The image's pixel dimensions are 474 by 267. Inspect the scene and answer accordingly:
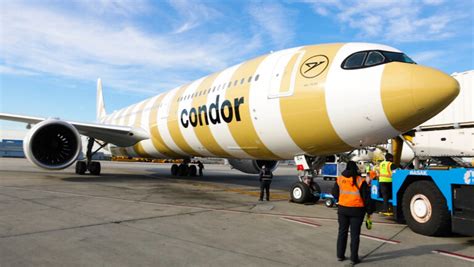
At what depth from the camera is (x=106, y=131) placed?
1673 centimetres

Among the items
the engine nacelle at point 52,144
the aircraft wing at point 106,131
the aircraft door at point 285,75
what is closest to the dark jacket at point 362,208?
the aircraft door at point 285,75

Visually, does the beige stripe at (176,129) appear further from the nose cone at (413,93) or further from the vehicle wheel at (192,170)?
the nose cone at (413,93)

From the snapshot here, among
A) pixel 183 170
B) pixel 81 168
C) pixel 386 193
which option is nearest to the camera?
pixel 386 193

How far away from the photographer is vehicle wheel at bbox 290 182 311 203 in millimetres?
9664

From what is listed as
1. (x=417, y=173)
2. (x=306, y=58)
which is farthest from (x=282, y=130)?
(x=417, y=173)

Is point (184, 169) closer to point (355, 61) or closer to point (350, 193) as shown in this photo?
point (355, 61)

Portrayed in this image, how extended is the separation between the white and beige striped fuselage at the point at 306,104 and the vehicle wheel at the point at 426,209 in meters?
1.43

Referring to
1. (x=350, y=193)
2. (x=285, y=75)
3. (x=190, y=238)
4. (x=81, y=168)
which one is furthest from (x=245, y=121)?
(x=81, y=168)

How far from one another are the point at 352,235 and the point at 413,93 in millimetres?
3522

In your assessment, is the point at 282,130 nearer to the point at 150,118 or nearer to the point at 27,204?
the point at 27,204

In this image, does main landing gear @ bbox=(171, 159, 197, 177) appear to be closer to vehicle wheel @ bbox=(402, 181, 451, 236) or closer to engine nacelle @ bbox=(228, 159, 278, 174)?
engine nacelle @ bbox=(228, 159, 278, 174)

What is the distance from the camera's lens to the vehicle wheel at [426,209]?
6.06m

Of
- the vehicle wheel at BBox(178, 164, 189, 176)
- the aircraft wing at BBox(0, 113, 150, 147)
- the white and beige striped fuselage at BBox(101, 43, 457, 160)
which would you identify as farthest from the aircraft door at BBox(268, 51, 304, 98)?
the vehicle wheel at BBox(178, 164, 189, 176)

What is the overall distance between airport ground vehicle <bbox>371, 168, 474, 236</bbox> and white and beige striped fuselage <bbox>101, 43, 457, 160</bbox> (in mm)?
1246
